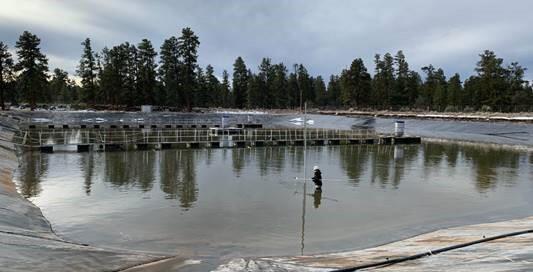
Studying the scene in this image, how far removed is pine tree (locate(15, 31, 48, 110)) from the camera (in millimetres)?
90062

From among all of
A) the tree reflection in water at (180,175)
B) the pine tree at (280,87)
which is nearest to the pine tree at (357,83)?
the pine tree at (280,87)

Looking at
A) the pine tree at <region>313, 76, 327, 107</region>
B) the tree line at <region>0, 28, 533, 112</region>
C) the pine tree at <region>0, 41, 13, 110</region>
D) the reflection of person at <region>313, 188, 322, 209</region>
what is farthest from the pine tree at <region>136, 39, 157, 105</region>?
the reflection of person at <region>313, 188, 322, 209</region>

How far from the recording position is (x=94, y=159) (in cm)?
3212

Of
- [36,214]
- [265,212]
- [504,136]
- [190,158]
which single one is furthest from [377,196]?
[504,136]

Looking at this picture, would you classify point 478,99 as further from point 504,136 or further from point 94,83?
point 94,83

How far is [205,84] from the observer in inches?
4988

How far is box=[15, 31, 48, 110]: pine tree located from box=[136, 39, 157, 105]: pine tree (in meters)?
21.3

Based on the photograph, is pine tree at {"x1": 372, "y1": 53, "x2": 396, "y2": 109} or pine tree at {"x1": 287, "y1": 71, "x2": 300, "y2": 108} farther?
pine tree at {"x1": 287, "y1": 71, "x2": 300, "y2": 108}

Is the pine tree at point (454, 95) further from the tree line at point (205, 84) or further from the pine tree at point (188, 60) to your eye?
the pine tree at point (188, 60)

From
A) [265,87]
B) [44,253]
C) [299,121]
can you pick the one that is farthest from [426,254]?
[265,87]

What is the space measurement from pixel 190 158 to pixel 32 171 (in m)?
11.2

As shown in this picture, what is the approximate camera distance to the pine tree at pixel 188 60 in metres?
107

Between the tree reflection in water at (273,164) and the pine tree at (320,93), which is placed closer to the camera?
the tree reflection in water at (273,164)

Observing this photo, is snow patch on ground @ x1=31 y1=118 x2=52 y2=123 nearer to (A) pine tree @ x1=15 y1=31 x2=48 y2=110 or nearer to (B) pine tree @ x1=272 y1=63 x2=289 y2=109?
(A) pine tree @ x1=15 y1=31 x2=48 y2=110
